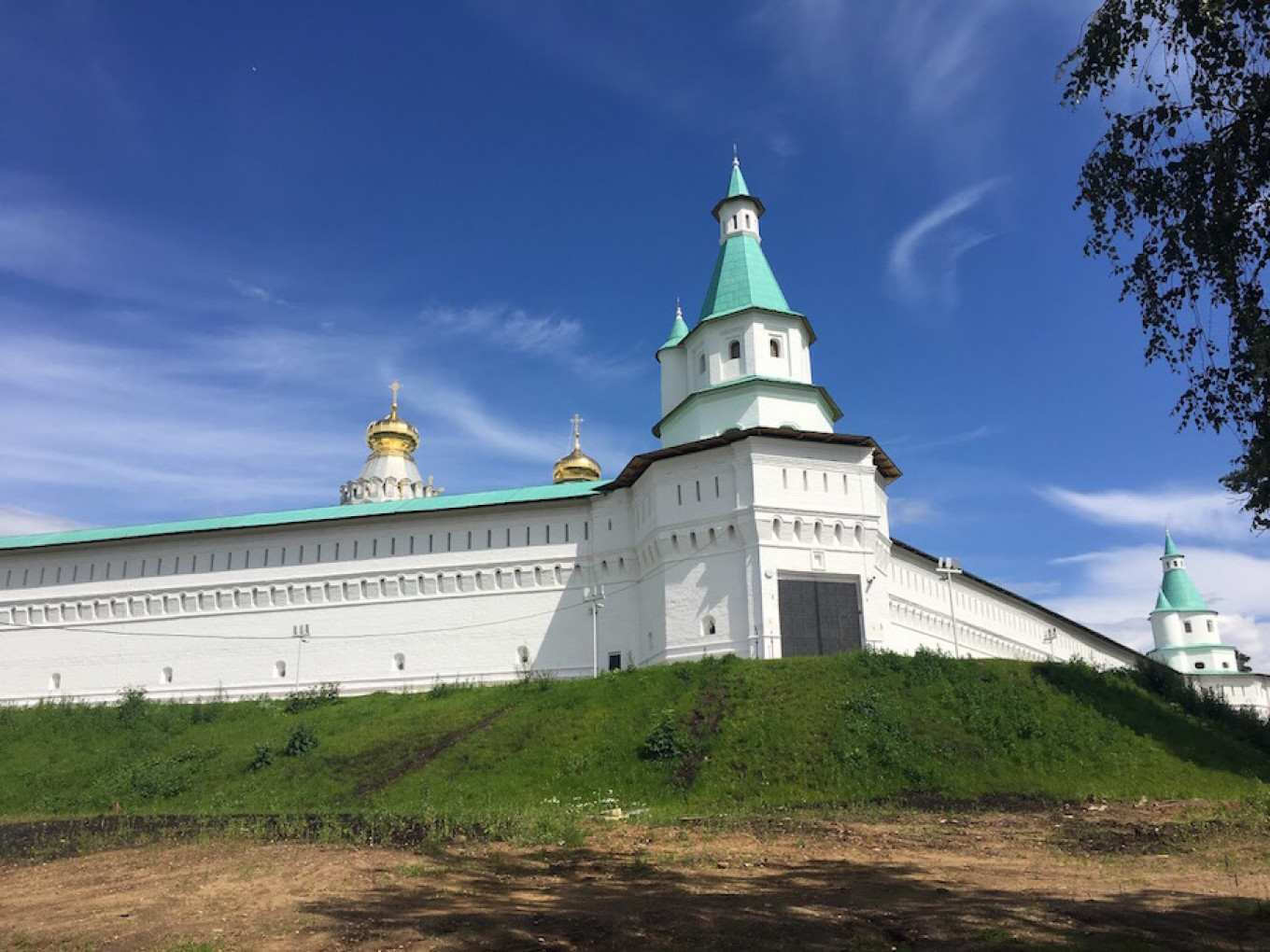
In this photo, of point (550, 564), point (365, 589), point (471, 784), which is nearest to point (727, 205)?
point (550, 564)

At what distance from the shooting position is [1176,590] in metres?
70.6

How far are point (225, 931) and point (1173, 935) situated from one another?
27.1ft

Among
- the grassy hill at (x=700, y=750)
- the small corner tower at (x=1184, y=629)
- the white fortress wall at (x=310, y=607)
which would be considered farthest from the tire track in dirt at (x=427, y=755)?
the small corner tower at (x=1184, y=629)

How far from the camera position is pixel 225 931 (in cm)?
930

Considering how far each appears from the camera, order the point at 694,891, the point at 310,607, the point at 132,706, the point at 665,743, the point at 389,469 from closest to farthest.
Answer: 1. the point at 694,891
2. the point at 665,743
3. the point at 132,706
4. the point at 310,607
5. the point at 389,469

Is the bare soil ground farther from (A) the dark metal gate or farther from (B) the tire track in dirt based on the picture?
(A) the dark metal gate

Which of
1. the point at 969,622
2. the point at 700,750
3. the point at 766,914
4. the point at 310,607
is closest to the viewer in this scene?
the point at 766,914

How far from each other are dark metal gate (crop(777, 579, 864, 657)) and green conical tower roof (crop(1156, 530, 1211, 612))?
167ft

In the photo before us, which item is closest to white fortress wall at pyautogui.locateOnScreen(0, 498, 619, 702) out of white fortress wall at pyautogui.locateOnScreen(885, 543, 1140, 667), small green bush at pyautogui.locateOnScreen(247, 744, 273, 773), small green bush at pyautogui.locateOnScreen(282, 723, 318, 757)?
small green bush at pyautogui.locateOnScreen(282, 723, 318, 757)

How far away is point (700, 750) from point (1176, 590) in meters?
60.8

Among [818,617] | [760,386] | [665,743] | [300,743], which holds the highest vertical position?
[760,386]

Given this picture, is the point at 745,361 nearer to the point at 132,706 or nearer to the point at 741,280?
the point at 741,280

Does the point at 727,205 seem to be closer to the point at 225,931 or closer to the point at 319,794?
the point at 319,794

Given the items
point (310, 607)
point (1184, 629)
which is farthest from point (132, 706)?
point (1184, 629)
